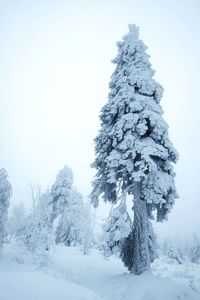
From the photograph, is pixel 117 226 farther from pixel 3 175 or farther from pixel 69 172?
pixel 69 172

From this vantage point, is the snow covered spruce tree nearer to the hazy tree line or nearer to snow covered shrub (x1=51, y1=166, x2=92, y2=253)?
the hazy tree line

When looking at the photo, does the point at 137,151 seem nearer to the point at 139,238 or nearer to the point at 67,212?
the point at 139,238

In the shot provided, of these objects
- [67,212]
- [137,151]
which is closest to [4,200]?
[137,151]

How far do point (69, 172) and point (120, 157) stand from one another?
28572mm

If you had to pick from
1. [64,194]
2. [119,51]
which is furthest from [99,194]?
[64,194]

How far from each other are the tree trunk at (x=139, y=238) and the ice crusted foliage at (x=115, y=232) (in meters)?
0.55

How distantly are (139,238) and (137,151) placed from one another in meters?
4.74

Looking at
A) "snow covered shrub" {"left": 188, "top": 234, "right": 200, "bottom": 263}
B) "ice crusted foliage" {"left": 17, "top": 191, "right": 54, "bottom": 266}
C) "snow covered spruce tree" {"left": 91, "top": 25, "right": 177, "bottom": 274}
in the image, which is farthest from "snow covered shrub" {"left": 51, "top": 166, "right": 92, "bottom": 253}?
"snow covered spruce tree" {"left": 91, "top": 25, "right": 177, "bottom": 274}

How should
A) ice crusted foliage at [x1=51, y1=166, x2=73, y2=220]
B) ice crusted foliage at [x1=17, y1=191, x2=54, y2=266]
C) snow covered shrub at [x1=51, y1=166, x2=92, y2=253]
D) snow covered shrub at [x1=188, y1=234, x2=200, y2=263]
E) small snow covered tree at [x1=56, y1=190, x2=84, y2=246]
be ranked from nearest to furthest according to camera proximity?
1. ice crusted foliage at [x1=17, y1=191, x2=54, y2=266]
2. ice crusted foliage at [x1=51, y1=166, x2=73, y2=220]
3. snow covered shrub at [x1=51, y1=166, x2=92, y2=253]
4. small snow covered tree at [x1=56, y1=190, x2=84, y2=246]
5. snow covered shrub at [x1=188, y1=234, x2=200, y2=263]

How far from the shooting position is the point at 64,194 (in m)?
39.9

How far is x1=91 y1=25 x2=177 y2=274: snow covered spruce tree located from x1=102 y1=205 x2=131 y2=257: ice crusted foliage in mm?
561

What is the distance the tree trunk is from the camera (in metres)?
13.0

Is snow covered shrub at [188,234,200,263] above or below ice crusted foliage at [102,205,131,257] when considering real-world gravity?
below

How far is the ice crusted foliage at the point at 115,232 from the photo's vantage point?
13367 millimetres
